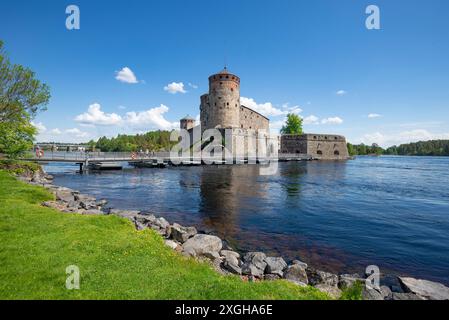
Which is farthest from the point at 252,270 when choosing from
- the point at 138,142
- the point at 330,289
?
the point at 138,142

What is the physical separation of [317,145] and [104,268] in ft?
297

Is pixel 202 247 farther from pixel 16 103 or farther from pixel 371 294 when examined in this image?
pixel 16 103

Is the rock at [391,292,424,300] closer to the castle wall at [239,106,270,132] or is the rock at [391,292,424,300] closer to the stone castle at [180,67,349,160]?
the stone castle at [180,67,349,160]

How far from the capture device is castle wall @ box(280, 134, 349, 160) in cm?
8756

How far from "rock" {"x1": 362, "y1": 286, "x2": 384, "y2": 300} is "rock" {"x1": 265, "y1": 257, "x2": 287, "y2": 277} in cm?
216

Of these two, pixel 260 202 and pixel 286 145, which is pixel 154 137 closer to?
pixel 286 145

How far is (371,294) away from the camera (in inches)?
247

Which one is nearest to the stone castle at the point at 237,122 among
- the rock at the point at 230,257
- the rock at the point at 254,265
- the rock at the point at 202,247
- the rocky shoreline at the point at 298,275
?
the rock at the point at 202,247

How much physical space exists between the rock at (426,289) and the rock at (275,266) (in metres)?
3.38

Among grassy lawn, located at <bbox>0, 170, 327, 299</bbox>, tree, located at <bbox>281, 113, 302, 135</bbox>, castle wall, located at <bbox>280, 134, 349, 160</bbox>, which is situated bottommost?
grassy lawn, located at <bbox>0, 170, 327, 299</bbox>

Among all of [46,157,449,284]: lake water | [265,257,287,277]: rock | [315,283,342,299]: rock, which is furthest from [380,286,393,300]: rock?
[265,257,287,277]: rock

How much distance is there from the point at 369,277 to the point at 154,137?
137769 millimetres
